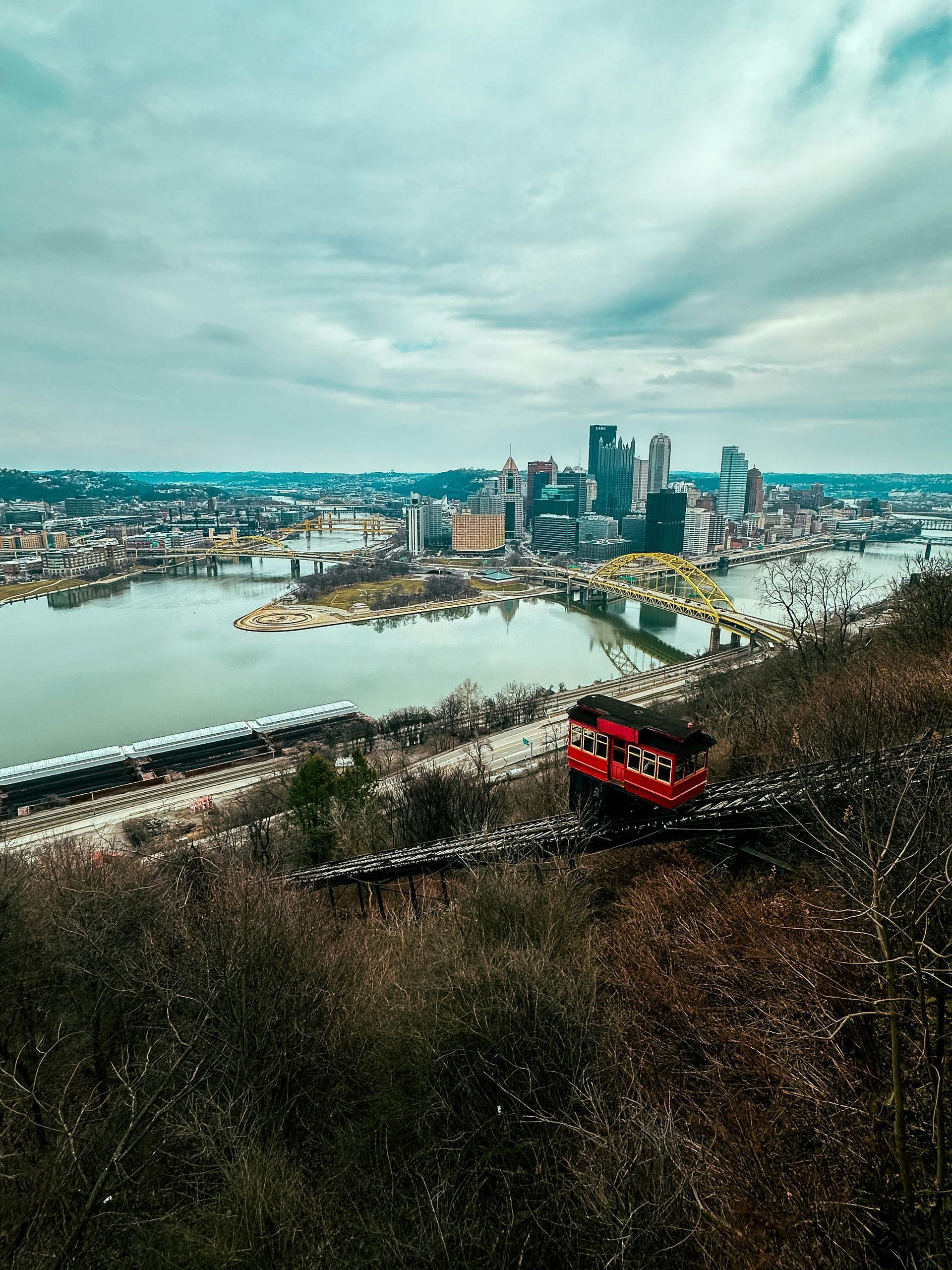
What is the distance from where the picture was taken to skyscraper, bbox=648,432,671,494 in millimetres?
108438

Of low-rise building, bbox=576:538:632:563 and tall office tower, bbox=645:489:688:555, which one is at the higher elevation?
tall office tower, bbox=645:489:688:555

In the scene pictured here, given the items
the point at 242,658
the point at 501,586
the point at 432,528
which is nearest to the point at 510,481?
the point at 432,528

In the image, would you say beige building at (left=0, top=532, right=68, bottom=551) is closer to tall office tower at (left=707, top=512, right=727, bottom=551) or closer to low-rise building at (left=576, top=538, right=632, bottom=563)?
low-rise building at (left=576, top=538, right=632, bottom=563)

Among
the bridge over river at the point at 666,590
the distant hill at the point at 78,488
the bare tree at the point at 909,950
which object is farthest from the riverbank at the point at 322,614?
the distant hill at the point at 78,488

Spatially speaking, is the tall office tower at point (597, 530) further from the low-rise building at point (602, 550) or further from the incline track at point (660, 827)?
the incline track at point (660, 827)

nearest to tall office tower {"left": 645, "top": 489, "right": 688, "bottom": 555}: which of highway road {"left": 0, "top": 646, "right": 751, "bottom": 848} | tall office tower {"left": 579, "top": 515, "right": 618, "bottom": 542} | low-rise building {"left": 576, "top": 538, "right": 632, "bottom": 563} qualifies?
low-rise building {"left": 576, "top": 538, "right": 632, "bottom": 563}

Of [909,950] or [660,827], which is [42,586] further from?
[909,950]

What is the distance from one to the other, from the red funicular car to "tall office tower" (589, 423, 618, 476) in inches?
4653

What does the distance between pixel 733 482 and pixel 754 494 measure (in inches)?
138

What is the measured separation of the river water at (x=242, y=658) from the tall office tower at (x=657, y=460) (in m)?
67.8

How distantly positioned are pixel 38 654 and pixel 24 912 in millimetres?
28300

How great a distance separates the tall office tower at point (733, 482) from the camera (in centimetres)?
9231

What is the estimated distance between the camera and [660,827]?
605cm

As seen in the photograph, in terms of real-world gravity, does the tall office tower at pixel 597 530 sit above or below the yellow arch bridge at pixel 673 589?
above
